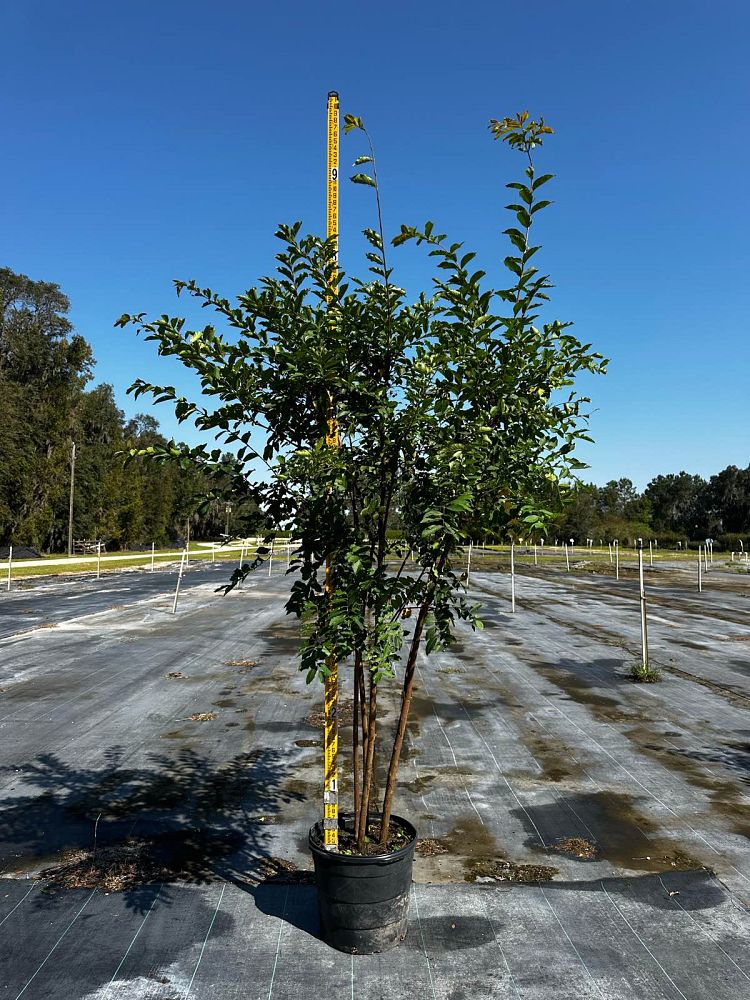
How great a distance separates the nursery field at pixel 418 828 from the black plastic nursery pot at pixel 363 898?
4.9 inches

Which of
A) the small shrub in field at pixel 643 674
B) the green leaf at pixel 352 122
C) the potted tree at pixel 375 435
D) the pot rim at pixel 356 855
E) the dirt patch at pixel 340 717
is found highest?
the green leaf at pixel 352 122

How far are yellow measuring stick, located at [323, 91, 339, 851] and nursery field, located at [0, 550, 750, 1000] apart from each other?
827 mm

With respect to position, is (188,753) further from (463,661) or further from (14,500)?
(14,500)

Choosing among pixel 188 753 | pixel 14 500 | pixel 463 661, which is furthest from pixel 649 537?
pixel 188 753

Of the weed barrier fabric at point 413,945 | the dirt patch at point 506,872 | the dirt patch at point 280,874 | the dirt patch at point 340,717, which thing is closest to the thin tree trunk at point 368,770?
the weed barrier fabric at point 413,945

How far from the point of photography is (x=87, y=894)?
5070 millimetres

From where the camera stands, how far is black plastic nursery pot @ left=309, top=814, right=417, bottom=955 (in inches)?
162

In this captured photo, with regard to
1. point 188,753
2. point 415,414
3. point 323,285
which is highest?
point 323,285

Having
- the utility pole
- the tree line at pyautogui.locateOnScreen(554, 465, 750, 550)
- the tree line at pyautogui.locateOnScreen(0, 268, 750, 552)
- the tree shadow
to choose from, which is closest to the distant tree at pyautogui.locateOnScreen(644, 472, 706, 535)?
the tree line at pyautogui.locateOnScreen(554, 465, 750, 550)

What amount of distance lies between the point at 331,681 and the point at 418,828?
9.53 ft

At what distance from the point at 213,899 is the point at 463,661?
A: 1022cm

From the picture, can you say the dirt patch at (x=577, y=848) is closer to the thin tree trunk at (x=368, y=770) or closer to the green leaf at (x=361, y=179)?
the thin tree trunk at (x=368, y=770)

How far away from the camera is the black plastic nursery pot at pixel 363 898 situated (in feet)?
13.5

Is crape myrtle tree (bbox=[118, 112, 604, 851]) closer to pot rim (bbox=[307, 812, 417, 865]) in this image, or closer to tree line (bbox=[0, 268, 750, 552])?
pot rim (bbox=[307, 812, 417, 865])
